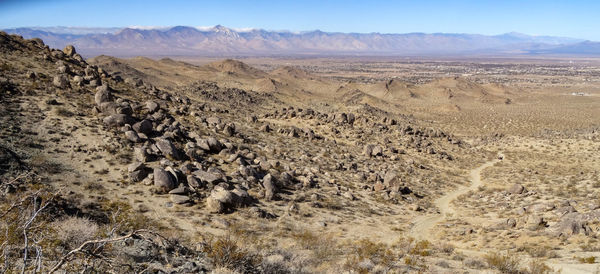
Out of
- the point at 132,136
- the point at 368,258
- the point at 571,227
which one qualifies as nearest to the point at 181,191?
the point at 132,136

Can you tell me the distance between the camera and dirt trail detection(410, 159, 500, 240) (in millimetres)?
13148

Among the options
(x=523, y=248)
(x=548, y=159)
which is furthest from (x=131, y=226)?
(x=548, y=159)

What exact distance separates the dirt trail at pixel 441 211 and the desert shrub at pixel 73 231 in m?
9.95

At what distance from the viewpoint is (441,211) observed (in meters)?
16.4

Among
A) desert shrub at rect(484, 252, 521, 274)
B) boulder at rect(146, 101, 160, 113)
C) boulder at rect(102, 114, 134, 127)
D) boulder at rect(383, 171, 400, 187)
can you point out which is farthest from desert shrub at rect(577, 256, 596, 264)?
boulder at rect(146, 101, 160, 113)

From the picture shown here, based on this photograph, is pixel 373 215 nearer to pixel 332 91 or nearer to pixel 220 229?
pixel 220 229

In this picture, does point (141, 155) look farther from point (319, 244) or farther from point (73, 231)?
point (319, 244)

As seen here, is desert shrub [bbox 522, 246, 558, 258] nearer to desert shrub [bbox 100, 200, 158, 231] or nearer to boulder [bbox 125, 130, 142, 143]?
desert shrub [bbox 100, 200, 158, 231]

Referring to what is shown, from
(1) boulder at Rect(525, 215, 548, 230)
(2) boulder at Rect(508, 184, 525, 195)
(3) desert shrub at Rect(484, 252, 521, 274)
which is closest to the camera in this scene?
(3) desert shrub at Rect(484, 252, 521, 274)

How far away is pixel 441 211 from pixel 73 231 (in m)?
14.4

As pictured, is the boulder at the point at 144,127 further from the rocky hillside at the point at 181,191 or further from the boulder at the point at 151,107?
the boulder at the point at 151,107

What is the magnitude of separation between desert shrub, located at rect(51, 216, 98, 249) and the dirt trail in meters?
9.95

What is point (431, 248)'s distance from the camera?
10.4 metres

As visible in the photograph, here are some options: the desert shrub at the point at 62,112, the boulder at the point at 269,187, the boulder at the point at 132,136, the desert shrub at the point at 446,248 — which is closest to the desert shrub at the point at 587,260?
the desert shrub at the point at 446,248
